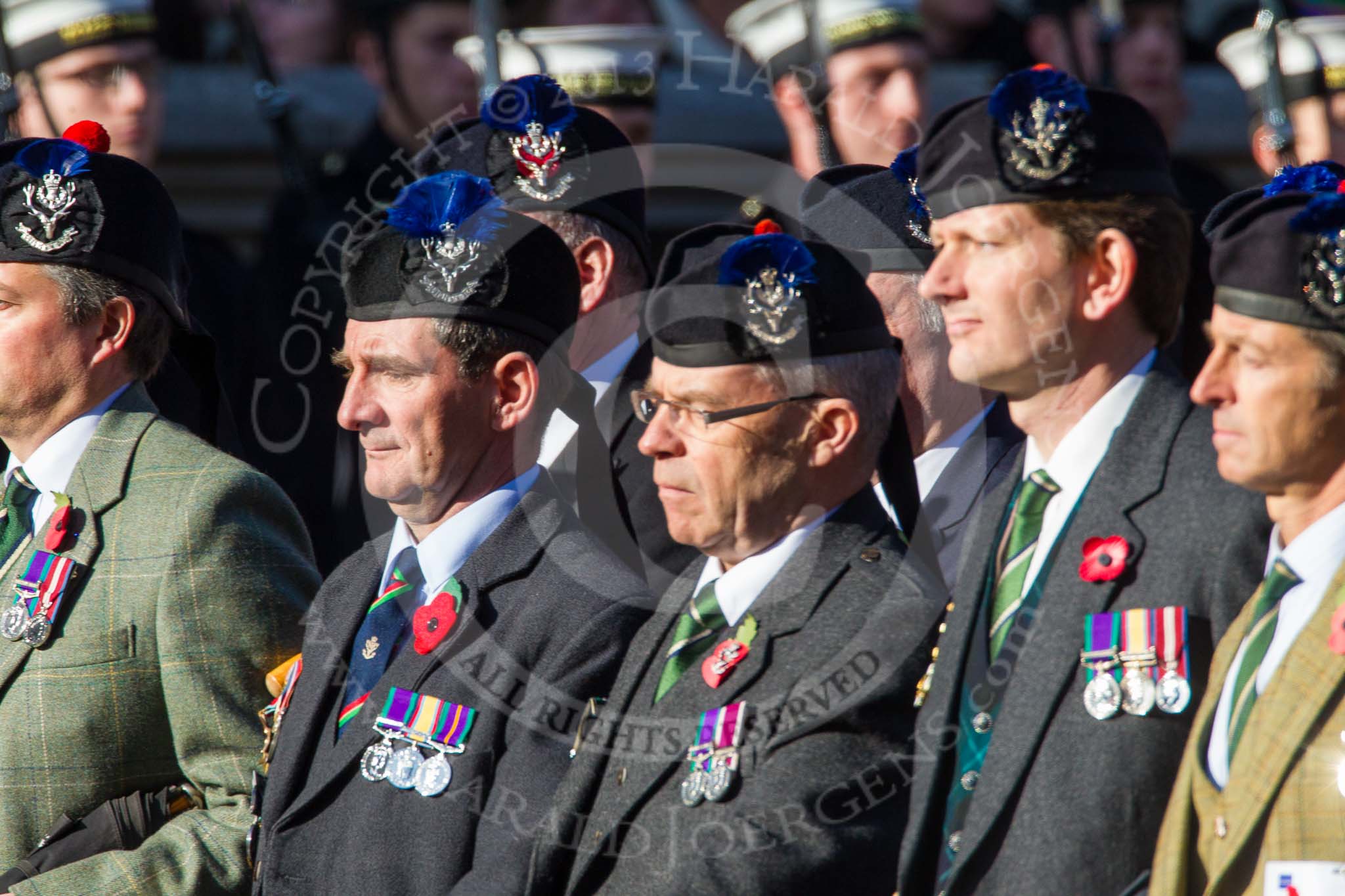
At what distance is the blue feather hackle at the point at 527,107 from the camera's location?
555 centimetres

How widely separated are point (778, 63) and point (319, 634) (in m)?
3.41

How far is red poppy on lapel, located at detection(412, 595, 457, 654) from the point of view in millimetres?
4230

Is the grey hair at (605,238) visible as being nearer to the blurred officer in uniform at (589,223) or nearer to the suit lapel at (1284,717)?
the blurred officer in uniform at (589,223)

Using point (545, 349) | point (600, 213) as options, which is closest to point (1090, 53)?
point (600, 213)

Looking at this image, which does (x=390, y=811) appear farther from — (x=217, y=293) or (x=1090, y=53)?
(x=1090, y=53)

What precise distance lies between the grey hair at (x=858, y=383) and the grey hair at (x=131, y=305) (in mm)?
1586

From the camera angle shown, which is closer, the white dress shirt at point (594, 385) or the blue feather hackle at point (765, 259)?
the blue feather hackle at point (765, 259)

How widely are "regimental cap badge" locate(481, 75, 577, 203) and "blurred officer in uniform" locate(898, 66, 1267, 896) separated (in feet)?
5.89

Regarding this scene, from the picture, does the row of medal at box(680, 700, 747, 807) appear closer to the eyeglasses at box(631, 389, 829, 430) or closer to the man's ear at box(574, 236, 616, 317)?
the eyeglasses at box(631, 389, 829, 430)

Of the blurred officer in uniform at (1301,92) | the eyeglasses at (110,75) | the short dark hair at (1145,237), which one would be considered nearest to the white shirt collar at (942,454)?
the short dark hair at (1145,237)

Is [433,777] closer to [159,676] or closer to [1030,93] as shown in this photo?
[159,676]

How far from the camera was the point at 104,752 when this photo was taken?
448 centimetres

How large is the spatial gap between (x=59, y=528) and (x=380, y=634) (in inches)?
31.6

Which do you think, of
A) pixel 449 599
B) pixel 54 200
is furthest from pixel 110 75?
pixel 449 599
